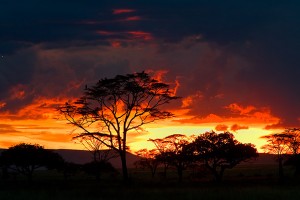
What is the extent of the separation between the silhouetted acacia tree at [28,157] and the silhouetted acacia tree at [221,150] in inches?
970

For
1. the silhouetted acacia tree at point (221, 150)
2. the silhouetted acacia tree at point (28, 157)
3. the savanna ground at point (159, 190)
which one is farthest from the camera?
the silhouetted acacia tree at point (28, 157)

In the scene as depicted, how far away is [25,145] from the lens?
82250 millimetres

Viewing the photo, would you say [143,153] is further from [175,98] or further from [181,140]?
[175,98]

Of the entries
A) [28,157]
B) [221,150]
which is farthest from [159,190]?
[28,157]

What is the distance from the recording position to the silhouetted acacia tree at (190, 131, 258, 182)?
73.1 m

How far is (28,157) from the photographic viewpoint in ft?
257

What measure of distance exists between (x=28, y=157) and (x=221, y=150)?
99.4ft

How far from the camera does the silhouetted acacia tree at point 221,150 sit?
73.1 meters

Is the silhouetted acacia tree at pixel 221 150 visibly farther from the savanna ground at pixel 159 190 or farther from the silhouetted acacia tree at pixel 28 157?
the silhouetted acacia tree at pixel 28 157

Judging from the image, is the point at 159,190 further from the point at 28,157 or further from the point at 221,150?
the point at 28,157

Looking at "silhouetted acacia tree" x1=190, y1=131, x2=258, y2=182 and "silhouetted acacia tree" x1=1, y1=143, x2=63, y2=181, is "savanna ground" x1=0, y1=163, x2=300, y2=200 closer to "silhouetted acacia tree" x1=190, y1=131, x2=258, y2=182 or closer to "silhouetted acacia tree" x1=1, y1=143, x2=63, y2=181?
"silhouetted acacia tree" x1=190, y1=131, x2=258, y2=182

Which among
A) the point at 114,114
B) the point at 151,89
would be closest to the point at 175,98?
the point at 151,89

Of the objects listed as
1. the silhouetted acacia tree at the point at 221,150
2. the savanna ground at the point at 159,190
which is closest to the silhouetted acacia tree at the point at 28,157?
the savanna ground at the point at 159,190

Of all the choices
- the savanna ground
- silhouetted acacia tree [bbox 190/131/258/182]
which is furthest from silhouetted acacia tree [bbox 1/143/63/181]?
silhouetted acacia tree [bbox 190/131/258/182]
